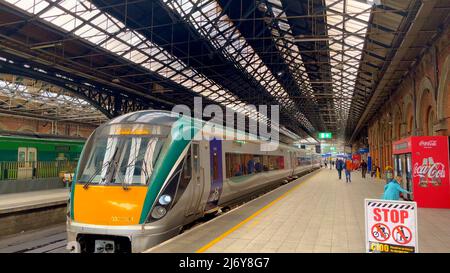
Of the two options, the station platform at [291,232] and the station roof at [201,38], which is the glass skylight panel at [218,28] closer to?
the station roof at [201,38]

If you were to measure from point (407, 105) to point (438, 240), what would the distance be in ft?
45.2

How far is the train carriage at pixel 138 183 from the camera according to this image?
589cm

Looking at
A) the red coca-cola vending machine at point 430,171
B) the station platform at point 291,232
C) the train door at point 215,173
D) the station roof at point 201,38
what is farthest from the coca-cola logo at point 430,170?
the train door at point 215,173

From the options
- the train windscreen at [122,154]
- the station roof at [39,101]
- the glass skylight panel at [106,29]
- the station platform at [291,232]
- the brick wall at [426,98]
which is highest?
the glass skylight panel at [106,29]

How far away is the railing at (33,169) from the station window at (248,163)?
11.7 m

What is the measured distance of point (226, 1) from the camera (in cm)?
1472

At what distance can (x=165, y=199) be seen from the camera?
20.4 ft

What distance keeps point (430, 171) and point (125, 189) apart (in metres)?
9.13

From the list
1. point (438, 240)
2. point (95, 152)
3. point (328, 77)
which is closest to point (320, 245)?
point (438, 240)

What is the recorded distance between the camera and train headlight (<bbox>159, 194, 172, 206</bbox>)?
6.15 meters

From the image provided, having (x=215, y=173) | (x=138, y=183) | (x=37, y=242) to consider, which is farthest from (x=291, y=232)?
(x=37, y=242)

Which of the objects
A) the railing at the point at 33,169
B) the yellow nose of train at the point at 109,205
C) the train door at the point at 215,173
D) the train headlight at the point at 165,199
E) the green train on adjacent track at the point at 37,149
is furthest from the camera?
the green train on adjacent track at the point at 37,149

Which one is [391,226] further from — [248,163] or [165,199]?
[248,163]

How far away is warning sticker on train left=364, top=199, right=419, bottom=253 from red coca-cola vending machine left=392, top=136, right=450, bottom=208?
6685 mm
